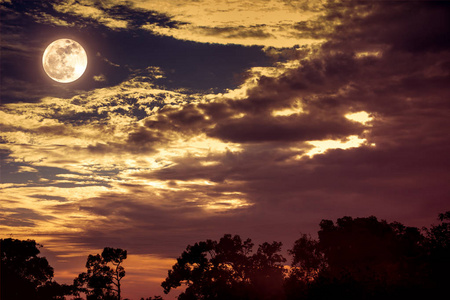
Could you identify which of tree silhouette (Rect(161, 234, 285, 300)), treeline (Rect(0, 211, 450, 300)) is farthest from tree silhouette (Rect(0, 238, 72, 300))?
tree silhouette (Rect(161, 234, 285, 300))

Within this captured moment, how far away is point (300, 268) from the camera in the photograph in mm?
84938

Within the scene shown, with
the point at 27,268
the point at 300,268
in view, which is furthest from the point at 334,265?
the point at 27,268

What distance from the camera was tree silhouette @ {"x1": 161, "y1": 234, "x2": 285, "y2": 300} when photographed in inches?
3637

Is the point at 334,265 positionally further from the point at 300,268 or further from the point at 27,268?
the point at 27,268

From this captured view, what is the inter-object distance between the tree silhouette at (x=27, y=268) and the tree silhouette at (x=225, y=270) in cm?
2651

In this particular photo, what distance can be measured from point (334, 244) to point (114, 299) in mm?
49820

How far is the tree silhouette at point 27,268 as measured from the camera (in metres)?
70.8

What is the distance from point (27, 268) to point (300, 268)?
48779mm

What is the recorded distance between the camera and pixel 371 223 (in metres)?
84.8

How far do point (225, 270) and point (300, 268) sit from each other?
1923 cm

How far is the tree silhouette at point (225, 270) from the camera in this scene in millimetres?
92375

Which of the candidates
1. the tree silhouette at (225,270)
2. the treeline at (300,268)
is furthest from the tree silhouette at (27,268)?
the tree silhouette at (225,270)

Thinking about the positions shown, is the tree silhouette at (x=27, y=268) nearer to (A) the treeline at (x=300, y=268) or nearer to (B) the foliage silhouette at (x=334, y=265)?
(A) the treeline at (x=300, y=268)

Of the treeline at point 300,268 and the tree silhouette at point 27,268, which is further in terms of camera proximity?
the tree silhouette at point 27,268
